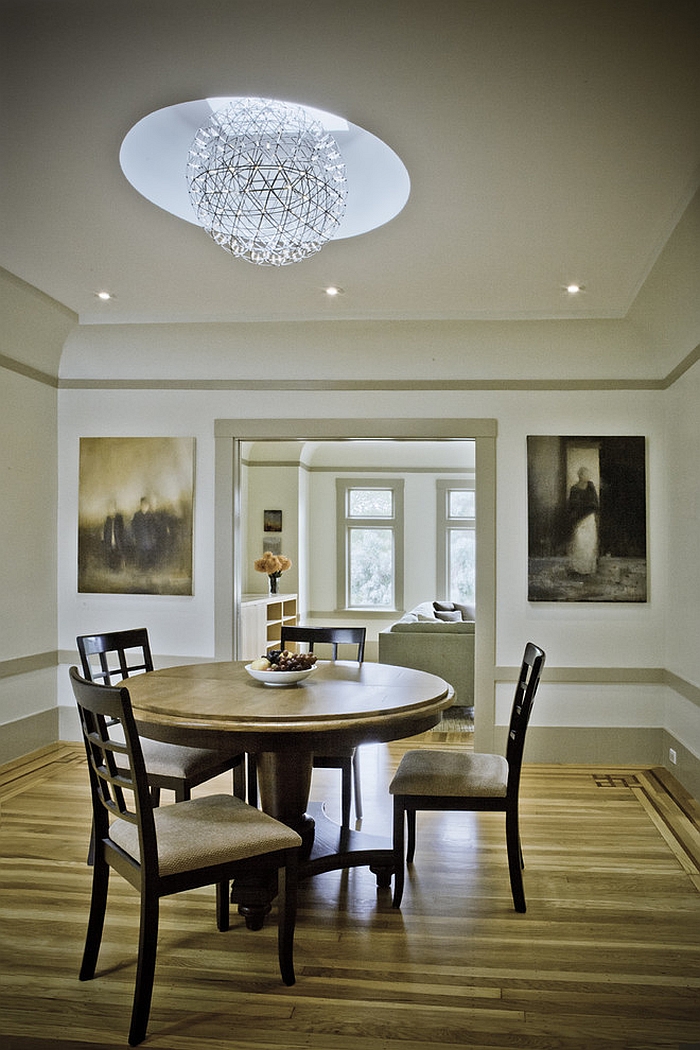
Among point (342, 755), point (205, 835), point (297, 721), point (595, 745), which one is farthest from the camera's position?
point (595, 745)

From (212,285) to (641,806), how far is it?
A: 3.65m

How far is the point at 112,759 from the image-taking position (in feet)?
7.98

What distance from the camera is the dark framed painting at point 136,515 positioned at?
214 inches

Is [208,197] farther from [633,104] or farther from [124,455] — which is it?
[124,455]

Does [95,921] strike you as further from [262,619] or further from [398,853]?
[262,619]

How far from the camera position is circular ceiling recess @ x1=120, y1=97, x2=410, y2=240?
301cm

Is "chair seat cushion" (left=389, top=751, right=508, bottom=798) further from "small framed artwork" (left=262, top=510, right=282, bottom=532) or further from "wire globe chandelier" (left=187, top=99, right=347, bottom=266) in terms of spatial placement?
"small framed artwork" (left=262, top=510, right=282, bottom=532)

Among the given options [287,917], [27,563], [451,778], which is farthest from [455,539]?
[287,917]

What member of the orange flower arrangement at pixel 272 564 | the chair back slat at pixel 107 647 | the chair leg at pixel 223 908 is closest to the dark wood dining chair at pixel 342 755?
the chair back slat at pixel 107 647

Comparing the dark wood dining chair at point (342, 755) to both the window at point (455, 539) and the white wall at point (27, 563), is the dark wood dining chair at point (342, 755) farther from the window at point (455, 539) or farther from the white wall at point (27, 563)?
the window at point (455, 539)

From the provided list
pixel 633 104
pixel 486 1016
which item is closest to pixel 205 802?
pixel 486 1016

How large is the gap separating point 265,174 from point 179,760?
7.48 ft

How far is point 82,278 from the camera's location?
14.4ft

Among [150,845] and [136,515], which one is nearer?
[150,845]
